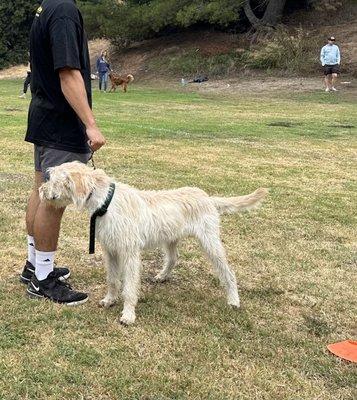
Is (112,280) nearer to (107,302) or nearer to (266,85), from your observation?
(107,302)

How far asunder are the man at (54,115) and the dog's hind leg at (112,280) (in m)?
0.18

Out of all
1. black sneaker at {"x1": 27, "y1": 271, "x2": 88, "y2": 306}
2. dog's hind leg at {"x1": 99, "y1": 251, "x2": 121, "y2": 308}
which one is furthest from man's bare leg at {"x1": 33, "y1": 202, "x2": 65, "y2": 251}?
dog's hind leg at {"x1": 99, "y1": 251, "x2": 121, "y2": 308}

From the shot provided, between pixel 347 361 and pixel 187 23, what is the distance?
2753cm

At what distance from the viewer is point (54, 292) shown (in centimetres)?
396

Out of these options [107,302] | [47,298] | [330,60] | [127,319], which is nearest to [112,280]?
[107,302]

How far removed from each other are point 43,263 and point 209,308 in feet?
4.15

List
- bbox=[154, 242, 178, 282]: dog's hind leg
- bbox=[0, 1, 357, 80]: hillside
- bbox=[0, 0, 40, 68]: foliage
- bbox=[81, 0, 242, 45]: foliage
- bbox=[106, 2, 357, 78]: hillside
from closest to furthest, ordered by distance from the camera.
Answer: bbox=[154, 242, 178, 282]: dog's hind leg → bbox=[0, 1, 357, 80]: hillside → bbox=[106, 2, 357, 78]: hillside → bbox=[81, 0, 242, 45]: foliage → bbox=[0, 0, 40, 68]: foliage

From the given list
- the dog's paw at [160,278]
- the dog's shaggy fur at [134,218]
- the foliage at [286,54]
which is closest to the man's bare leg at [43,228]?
the dog's shaggy fur at [134,218]

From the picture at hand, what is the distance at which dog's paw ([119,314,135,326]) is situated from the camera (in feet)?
12.1

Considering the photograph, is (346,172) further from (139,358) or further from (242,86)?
(242,86)

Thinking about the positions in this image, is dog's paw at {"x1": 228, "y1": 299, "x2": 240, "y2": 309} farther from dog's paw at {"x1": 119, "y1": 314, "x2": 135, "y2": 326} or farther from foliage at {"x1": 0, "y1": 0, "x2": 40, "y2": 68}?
foliage at {"x1": 0, "y1": 0, "x2": 40, "y2": 68}

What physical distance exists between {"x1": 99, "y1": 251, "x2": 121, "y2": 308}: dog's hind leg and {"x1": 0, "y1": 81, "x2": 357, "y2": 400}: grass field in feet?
0.30

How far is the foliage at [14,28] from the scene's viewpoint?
37844 mm

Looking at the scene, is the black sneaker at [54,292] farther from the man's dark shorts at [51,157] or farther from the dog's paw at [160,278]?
the man's dark shorts at [51,157]
